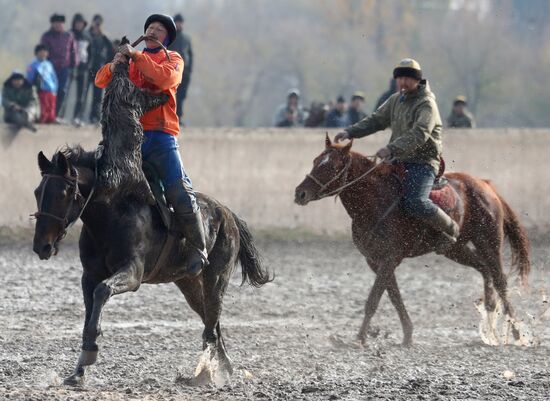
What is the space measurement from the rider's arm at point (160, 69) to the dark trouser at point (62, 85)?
10188 millimetres

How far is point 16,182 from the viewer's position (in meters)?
16.0

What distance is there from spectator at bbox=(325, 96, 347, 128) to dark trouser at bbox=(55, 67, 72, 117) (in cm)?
405

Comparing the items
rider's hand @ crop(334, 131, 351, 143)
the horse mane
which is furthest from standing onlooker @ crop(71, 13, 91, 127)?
the horse mane

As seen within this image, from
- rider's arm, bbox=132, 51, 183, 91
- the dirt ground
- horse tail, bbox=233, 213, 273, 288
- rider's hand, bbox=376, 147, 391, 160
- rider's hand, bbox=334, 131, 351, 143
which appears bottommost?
the dirt ground

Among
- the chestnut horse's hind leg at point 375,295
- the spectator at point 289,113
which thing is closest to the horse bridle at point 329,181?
the chestnut horse's hind leg at point 375,295

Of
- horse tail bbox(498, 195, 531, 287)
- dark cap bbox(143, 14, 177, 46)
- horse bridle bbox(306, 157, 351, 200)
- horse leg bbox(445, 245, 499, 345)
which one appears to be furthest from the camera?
horse tail bbox(498, 195, 531, 287)

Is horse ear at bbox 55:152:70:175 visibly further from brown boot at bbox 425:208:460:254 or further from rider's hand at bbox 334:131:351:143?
brown boot at bbox 425:208:460:254

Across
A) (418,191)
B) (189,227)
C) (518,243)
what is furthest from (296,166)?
(189,227)

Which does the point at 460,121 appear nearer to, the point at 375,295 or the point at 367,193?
the point at 367,193

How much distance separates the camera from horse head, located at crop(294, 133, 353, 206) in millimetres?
11031

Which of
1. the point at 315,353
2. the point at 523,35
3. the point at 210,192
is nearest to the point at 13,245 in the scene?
the point at 210,192

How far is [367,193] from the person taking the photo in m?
11.2

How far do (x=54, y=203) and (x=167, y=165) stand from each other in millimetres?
1090

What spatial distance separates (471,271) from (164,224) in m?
8.11
